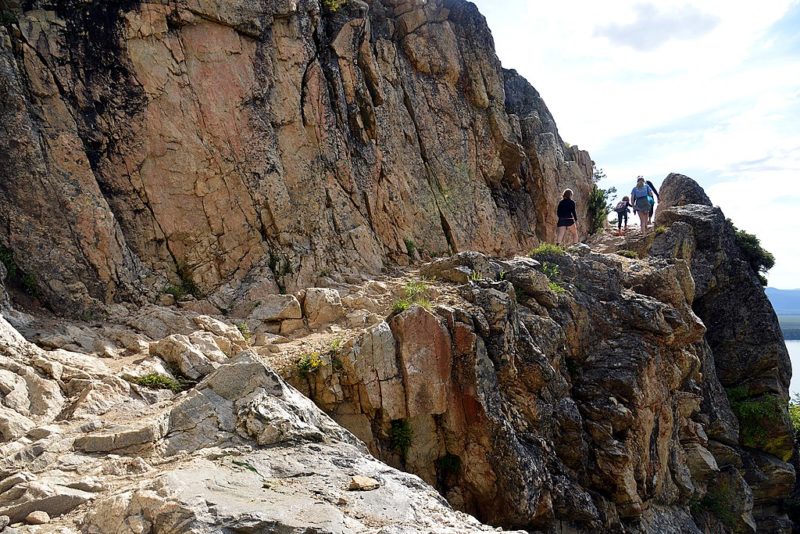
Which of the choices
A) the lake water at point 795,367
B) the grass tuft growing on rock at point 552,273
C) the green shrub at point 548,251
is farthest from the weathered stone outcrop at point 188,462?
the lake water at point 795,367

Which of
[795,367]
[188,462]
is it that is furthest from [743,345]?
[795,367]

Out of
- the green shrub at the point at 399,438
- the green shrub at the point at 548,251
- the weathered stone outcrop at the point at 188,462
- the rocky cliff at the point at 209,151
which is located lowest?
the green shrub at the point at 399,438

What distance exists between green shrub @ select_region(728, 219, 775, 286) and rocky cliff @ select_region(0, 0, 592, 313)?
14.8 meters

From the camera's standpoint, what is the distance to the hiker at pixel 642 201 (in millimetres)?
25188

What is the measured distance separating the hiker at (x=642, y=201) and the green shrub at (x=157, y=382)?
69.2ft

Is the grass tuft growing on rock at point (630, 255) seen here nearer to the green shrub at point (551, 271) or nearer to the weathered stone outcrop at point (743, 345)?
the weathered stone outcrop at point (743, 345)

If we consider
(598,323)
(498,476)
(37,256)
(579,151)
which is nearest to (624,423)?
(598,323)

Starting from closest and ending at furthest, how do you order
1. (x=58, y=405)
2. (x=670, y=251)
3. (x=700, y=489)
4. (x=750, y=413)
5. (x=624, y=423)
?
(x=58, y=405) → (x=624, y=423) → (x=700, y=489) → (x=670, y=251) → (x=750, y=413)

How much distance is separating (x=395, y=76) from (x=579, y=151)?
46.5 ft

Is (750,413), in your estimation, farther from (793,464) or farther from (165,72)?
(165,72)

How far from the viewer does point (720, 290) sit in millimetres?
26250

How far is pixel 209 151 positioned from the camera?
16297 mm

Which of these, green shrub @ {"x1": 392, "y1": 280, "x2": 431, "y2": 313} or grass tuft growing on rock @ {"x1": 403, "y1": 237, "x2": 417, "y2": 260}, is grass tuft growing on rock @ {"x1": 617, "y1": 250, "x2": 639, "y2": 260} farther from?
green shrub @ {"x1": 392, "y1": 280, "x2": 431, "y2": 313}

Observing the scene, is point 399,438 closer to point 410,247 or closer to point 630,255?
point 410,247
